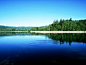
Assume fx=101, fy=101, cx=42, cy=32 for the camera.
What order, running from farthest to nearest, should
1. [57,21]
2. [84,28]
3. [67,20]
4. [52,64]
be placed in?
[67,20], [57,21], [84,28], [52,64]

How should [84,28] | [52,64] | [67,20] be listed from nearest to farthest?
[52,64], [84,28], [67,20]

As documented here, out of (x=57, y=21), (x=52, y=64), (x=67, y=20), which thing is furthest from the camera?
Result: (x=67, y=20)

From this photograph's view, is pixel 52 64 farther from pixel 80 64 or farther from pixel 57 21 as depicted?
pixel 57 21

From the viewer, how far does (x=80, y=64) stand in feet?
44.1

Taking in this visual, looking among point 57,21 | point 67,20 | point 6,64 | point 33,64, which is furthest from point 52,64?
point 67,20

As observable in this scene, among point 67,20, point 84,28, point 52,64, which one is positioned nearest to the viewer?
point 52,64

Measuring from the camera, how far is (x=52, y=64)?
44.1ft

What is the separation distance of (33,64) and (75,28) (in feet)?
452

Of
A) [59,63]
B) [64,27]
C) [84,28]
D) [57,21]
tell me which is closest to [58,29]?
[64,27]

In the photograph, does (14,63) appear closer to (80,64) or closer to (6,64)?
(6,64)

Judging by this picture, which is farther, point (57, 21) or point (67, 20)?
point (67, 20)

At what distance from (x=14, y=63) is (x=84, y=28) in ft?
453

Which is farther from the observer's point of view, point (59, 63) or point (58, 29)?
point (58, 29)

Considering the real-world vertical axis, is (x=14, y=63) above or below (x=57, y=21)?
below
